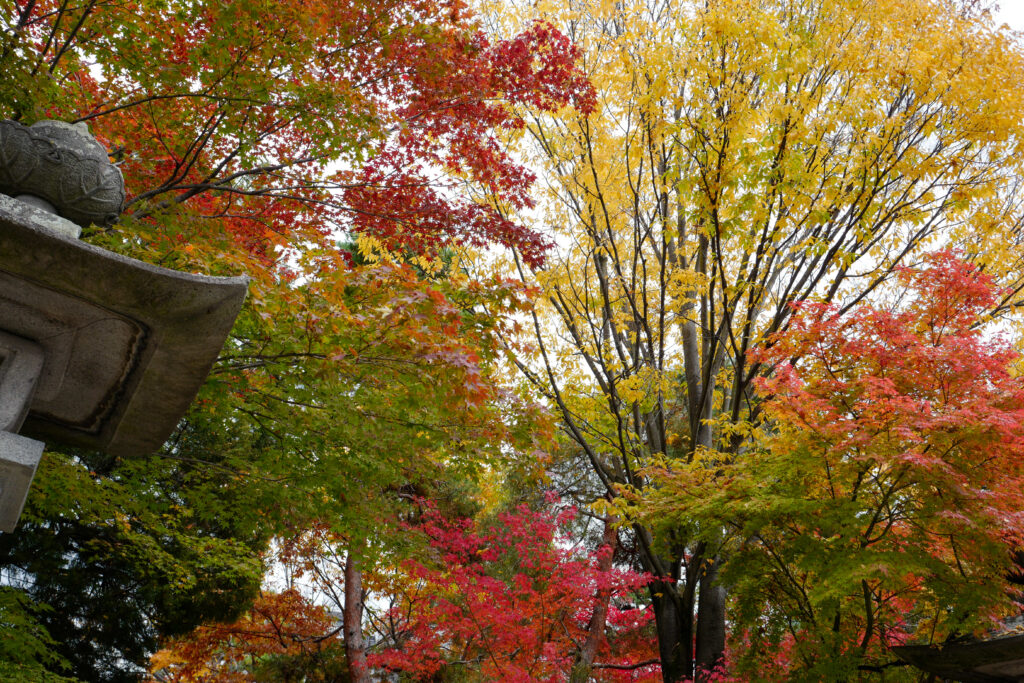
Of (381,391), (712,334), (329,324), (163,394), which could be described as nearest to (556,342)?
(712,334)

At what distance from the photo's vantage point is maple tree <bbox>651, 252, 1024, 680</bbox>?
4.70 metres

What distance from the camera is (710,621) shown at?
7.60 meters

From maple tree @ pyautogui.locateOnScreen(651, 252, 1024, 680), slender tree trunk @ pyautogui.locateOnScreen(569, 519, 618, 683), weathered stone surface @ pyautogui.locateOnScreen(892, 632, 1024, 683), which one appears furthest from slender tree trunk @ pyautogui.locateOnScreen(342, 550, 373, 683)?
weathered stone surface @ pyautogui.locateOnScreen(892, 632, 1024, 683)

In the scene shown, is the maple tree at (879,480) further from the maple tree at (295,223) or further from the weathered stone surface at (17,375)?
the weathered stone surface at (17,375)

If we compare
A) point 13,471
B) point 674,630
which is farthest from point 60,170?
point 674,630

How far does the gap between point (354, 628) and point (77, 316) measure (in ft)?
34.7

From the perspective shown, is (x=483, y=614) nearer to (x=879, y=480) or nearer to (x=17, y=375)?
(x=879, y=480)

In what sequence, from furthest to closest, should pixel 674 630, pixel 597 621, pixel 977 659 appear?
1. pixel 597 621
2. pixel 674 630
3. pixel 977 659

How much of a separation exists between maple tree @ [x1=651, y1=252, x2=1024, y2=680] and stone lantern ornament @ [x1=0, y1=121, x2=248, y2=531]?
4.31m

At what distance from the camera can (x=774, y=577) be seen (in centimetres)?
658

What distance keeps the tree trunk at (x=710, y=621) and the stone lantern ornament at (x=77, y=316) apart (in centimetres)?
639

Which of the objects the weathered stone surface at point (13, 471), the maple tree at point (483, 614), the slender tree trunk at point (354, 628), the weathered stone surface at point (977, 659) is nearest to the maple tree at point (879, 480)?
the weathered stone surface at point (977, 659)

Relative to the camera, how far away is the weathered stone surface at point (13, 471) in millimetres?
2260

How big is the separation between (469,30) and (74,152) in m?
4.11
